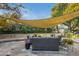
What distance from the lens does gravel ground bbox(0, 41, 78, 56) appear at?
7.97ft

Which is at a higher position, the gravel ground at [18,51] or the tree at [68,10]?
the tree at [68,10]

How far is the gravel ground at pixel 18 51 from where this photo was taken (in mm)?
2430

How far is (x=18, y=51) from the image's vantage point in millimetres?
2451

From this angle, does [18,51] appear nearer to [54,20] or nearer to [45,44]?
[45,44]

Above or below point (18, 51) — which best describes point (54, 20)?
above

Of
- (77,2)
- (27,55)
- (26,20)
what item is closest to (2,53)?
(27,55)

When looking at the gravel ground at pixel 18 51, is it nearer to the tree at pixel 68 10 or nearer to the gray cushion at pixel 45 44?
the gray cushion at pixel 45 44

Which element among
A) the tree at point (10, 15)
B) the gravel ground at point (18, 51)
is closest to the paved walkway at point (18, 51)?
the gravel ground at point (18, 51)

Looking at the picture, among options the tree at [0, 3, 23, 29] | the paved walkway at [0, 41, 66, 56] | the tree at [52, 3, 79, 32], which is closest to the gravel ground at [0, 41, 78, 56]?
the paved walkway at [0, 41, 66, 56]

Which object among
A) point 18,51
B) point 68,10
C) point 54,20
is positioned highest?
point 68,10

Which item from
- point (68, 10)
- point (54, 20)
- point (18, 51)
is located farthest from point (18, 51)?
point (68, 10)

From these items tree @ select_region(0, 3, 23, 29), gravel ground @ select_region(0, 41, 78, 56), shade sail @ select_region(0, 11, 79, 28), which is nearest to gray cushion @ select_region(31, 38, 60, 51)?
gravel ground @ select_region(0, 41, 78, 56)

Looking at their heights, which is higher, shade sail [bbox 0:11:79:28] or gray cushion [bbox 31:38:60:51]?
shade sail [bbox 0:11:79:28]

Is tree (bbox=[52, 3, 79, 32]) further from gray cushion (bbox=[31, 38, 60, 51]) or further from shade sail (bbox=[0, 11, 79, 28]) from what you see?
gray cushion (bbox=[31, 38, 60, 51])
